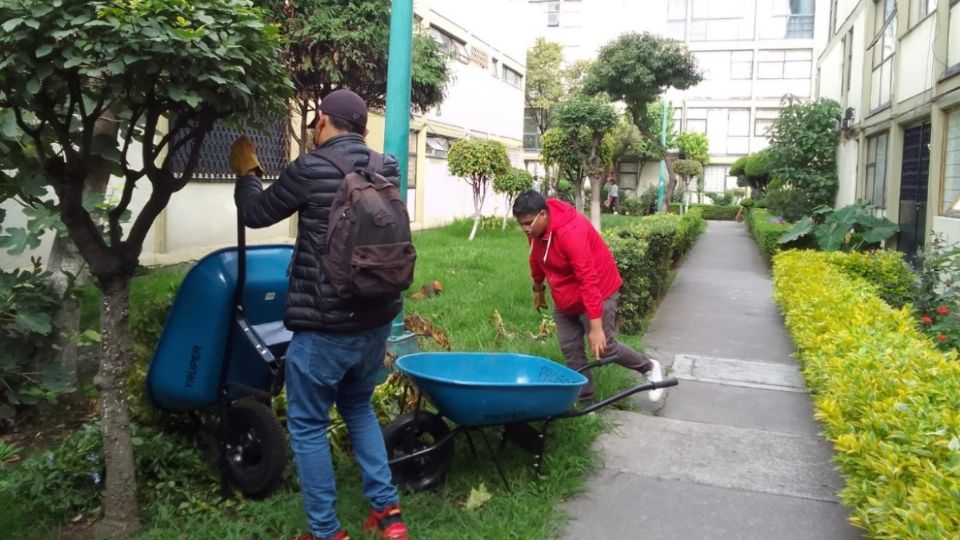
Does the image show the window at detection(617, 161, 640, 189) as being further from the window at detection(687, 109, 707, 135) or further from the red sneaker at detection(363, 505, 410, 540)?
the red sneaker at detection(363, 505, 410, 540)

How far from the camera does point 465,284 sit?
9398 millimetres

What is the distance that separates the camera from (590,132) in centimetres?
1712

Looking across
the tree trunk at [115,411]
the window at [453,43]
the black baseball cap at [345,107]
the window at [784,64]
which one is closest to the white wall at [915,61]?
the window at [453,43]

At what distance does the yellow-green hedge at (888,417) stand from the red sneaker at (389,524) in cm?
178

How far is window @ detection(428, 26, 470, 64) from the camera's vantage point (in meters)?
18.8

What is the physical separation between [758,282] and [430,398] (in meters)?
9.38

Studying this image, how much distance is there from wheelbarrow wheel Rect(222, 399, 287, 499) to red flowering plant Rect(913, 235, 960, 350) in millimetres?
5087

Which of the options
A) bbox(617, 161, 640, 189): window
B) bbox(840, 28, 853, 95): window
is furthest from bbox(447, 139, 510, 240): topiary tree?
bbox(617, 161, 640, 189): window

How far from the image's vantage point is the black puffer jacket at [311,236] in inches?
115

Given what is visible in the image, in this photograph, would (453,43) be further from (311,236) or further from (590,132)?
(311,236)

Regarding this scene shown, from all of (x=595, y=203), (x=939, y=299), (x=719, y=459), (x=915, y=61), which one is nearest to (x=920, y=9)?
(x=915, y=61)

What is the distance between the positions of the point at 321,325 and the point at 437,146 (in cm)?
1720

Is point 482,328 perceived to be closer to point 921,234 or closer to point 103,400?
point 103,400

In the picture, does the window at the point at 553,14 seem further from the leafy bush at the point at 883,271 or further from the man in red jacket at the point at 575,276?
the man in red jacket at the point at 575,276
